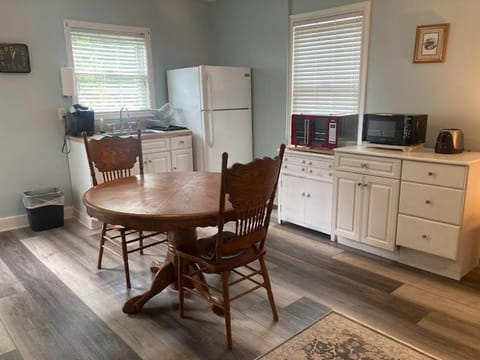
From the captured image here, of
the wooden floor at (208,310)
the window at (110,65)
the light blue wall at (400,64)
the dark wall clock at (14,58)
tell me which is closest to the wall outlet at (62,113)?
the window at (110,65)

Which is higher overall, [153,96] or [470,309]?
[153,96]

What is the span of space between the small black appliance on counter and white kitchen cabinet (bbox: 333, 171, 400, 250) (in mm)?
2593

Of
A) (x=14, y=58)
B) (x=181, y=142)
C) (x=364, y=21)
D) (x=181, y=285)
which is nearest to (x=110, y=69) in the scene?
(x=14, y=58)

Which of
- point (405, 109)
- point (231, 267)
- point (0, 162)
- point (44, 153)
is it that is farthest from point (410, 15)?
point (0, 162)

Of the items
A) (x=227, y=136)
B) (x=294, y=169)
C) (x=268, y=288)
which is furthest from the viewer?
(x=227, y=136)

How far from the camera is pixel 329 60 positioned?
3881mm

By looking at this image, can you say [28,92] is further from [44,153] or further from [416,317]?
[416,317]

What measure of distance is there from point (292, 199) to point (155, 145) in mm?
1638

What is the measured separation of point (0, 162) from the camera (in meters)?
3.81

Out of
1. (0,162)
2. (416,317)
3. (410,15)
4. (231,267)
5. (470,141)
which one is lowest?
(416,317)

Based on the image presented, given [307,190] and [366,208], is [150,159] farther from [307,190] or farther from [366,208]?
[366,208]

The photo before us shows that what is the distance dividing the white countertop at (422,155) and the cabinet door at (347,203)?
0.21 meters

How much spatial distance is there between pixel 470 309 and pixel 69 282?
2.81m

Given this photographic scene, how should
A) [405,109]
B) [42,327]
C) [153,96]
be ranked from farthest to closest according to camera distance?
[153,96] < [405,109] < [42,327]
